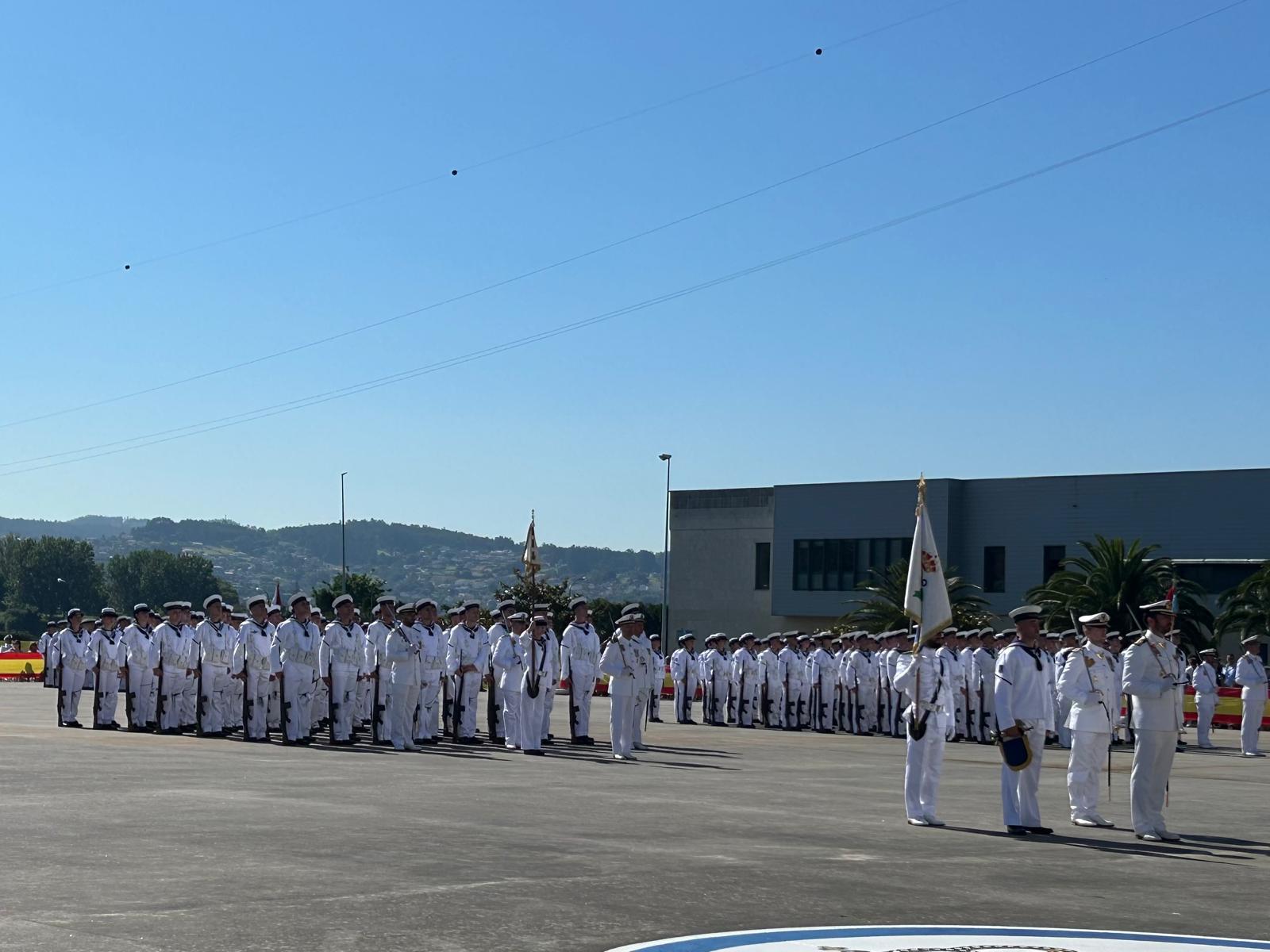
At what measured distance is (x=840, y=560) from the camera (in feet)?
233

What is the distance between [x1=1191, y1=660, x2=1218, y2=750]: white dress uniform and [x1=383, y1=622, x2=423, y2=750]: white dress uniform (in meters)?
17.4

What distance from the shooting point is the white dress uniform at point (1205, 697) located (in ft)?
111

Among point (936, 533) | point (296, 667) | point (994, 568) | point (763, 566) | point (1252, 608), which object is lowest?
point (296, 667)

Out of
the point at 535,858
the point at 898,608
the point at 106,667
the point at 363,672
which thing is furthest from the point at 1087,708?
the point at 898,608

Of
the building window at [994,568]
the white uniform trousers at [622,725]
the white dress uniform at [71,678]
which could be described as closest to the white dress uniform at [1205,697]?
the white uniform trousers at [622,725]

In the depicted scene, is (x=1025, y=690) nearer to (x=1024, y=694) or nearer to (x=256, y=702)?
(x=1024, y=694)

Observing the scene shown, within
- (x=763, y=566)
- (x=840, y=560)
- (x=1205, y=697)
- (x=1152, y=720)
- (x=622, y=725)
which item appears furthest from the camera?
(x=763, y=566)

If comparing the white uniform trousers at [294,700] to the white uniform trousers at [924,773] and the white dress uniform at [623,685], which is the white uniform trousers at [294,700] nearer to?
the white dress uniform at [623,685]

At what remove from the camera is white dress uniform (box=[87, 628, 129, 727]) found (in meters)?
27.8

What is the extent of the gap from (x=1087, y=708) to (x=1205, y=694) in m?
20.0

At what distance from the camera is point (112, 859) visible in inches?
420

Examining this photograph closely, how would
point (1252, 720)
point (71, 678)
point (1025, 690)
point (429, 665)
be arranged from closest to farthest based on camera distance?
point (1025, 690), point (429, 665), point (71, 678), point (1252, 720)

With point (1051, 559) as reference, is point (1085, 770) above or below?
below

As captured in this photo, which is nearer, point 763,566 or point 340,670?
point 340,670
